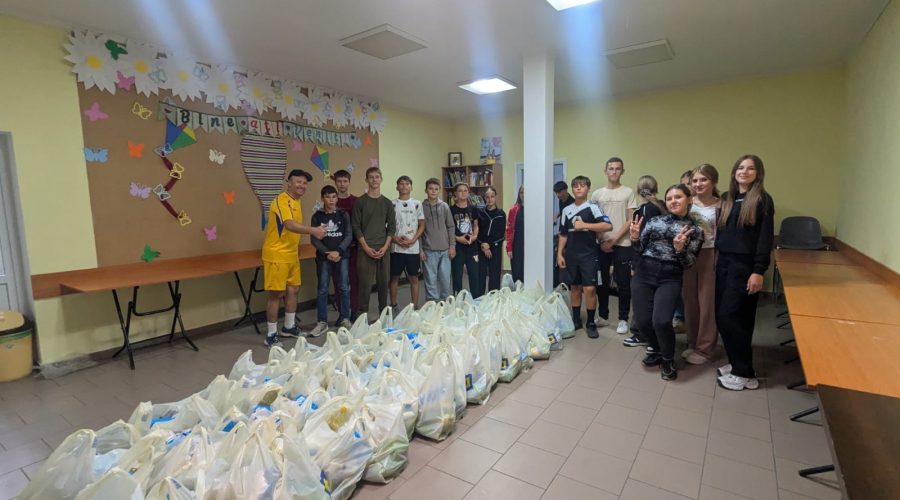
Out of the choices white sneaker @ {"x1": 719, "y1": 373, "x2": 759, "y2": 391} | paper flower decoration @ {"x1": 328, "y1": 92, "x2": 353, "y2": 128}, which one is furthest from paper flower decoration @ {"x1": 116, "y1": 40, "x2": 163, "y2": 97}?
white sneaker @ {"x1": 719, "y1": 373, "x2": 759, "y2": 391}

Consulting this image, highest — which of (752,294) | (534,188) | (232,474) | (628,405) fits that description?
(534,188)

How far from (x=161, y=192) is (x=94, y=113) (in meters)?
0.77

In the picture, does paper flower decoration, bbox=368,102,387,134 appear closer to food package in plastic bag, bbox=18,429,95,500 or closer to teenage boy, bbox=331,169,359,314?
teenage boy, bbox=331,169,359,314

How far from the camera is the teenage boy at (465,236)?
4.61m

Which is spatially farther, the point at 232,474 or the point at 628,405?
the point at 628,405

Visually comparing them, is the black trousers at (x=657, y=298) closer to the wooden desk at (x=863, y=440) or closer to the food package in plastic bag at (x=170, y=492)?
the wooden desk at (x=863, y=440)

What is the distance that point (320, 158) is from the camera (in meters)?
5.33

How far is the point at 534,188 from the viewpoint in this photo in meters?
4.12

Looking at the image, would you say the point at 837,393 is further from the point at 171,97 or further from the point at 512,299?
Answer: the point at 171,97

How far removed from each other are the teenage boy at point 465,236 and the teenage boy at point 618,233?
1.28 meters

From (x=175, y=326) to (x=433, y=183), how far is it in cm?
279

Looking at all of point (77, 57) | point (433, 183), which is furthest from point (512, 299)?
point (77, 57)

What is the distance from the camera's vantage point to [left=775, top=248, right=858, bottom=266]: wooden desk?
3453 millimetres

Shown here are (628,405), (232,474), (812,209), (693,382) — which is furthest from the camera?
(812,209)
